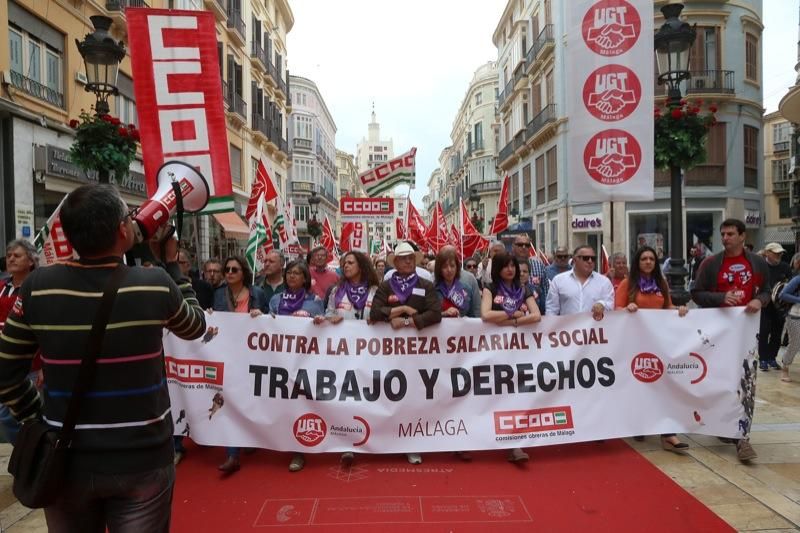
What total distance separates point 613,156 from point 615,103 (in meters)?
0.56

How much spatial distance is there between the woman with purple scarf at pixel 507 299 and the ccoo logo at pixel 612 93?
2220mm

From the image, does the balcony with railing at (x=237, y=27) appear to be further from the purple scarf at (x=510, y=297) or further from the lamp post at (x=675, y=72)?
the purple scarf at (x=510, y=297)

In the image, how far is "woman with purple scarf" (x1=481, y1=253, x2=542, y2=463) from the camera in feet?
16.4

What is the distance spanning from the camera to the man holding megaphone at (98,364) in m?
1.97

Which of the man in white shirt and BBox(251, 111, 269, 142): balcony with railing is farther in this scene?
BBox(251, 111, 269, 142): balcony with railing

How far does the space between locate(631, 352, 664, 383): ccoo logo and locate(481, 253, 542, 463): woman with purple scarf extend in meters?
0.97

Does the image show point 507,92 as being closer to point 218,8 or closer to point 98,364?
point 218,8

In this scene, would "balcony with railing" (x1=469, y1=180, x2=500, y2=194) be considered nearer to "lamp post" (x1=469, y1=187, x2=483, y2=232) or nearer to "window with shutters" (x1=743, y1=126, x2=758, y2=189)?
"lamp post" (x1=469, y1=187, x2=483, y2=232)

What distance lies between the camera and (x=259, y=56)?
29.5 meters

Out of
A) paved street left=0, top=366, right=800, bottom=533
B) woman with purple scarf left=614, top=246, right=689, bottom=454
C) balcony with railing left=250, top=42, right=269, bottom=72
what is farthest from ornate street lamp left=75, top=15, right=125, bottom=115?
balcony with railing left=250, top=42, right=269, bottom=72

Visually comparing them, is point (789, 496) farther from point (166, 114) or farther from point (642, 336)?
point (166, 114)

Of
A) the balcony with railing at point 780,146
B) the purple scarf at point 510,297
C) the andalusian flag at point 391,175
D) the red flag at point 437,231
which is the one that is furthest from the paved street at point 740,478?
the balcony with railing at point 780,146

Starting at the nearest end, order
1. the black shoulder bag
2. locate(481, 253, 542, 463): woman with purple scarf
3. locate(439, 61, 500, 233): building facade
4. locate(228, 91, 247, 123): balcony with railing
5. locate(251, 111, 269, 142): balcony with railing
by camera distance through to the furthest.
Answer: the black shoulder bag → locate(481, 253, 542, 463): woman with purple scarf → locate(228, 91, 247, 123): balcony with railing → locate(251, 111, 269, 142): balcony with railing → locate(439, 61, 500, 233): building facade

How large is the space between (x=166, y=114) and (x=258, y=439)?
2904mm
